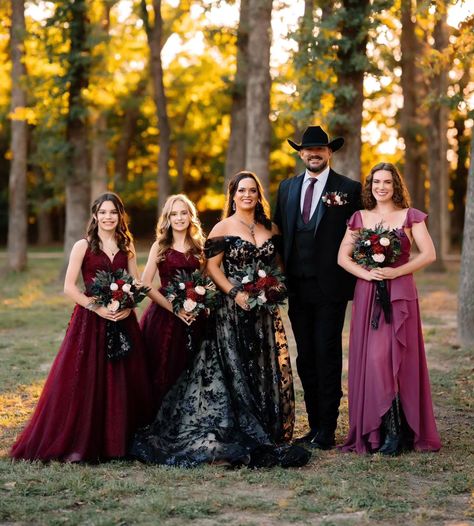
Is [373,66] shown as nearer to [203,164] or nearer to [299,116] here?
[299,116]

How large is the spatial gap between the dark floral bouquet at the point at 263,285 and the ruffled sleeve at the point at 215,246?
0.28 m

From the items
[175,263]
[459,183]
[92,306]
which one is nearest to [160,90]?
[175,263]

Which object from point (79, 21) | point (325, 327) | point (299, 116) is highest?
point (79, 21)

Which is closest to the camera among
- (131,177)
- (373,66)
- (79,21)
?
(373,66)

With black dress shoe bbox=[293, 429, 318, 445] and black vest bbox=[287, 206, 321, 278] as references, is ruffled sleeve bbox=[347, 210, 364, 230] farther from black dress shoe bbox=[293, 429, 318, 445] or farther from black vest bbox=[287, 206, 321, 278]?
black dress shoe bbox=[293, 429, 318, 445]

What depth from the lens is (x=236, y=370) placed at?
7.14 metres

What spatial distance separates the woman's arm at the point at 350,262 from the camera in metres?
7.08

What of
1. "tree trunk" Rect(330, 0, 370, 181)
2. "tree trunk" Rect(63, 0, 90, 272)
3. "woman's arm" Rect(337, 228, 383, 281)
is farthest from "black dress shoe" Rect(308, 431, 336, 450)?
"tree trunk" Rect(63, 0, 90, 272)

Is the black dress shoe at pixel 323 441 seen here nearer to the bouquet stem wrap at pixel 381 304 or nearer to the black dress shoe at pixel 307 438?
the black dress shoe at pixel 307 438

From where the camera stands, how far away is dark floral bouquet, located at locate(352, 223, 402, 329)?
6.95 meters

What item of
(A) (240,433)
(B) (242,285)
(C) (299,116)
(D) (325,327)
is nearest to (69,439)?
(A) (240,433)

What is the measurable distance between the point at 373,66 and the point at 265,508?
10728mm

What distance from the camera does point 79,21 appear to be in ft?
68.3

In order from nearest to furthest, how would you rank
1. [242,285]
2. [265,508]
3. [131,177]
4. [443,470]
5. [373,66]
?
[265,508], [443,470], [242,285], [373,66], [131,177]
